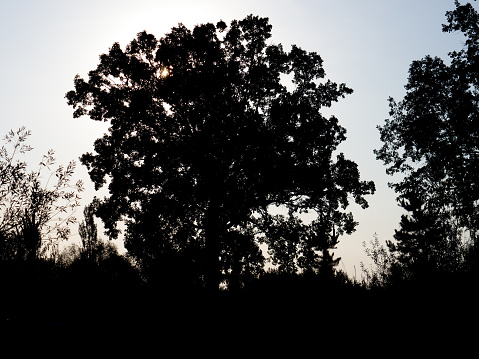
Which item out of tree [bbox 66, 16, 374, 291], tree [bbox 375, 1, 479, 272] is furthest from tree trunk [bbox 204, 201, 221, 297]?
tree [bbox 375, 1, 479, 272]

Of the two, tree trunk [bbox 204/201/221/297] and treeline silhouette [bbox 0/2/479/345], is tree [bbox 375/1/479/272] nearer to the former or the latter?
treeline silhouette [bbox 0/2/479/345]

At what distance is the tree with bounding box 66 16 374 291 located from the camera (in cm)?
1812

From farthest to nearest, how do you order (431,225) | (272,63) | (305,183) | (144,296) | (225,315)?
(431,225) < (272,63) < (305,183) < (144,296) < (225,315)

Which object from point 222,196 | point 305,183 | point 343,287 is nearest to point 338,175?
point 305,183

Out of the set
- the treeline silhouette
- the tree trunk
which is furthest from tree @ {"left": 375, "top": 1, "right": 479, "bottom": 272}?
the tree trunk

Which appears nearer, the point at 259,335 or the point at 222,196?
the point at 259,335

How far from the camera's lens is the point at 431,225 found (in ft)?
141

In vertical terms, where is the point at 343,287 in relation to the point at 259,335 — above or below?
above

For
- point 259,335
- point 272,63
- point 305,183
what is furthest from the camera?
point 272,63

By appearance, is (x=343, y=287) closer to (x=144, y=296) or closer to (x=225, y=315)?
(x=225, y=315)

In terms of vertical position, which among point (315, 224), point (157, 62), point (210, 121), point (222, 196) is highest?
point (157, 62)

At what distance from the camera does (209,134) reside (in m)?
18.4

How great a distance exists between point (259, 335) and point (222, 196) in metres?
10.3

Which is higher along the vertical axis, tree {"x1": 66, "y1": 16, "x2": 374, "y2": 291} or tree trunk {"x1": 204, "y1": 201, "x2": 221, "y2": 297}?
tree {"x1": 66, "y1": 16, "x2": 374, "y2": 291}
